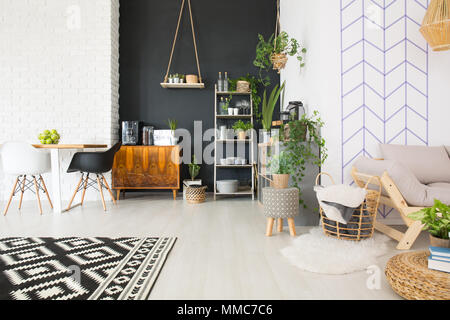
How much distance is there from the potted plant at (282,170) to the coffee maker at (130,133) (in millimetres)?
2441

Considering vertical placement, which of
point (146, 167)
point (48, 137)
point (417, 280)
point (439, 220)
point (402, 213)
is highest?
point (48, 137)

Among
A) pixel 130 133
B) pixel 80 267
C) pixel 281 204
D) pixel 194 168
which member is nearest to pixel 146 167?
pixel 130 133

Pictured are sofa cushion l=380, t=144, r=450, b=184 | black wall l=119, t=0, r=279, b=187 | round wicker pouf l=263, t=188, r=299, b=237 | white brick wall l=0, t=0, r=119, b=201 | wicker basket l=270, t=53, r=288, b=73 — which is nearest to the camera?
round wicker pouf l=263, t=188, r=299, b=237

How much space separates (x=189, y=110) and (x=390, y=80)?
3.02 metres

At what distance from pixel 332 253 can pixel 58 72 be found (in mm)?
4361

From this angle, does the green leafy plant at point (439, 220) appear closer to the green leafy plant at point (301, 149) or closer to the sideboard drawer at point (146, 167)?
the green leafy plant at point (301, 149)

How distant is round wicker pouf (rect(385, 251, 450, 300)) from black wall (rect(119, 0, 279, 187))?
3761 millimetres

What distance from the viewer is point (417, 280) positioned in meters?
1.46

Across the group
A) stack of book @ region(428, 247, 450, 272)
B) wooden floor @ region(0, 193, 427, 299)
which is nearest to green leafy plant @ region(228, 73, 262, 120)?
wooden floor @ region(0, 193, 427, 299)

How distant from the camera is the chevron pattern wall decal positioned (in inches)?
120

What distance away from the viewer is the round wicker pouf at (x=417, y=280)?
1.40 meters

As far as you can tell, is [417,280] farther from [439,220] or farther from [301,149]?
[301,149]

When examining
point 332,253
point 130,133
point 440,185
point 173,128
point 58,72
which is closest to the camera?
point 332,253

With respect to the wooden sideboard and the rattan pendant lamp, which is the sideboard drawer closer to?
the wooden sideboard
